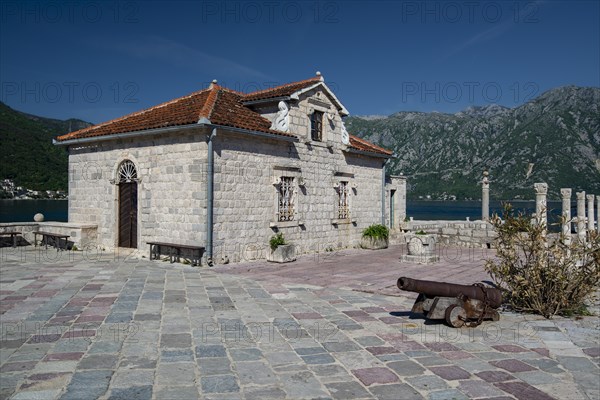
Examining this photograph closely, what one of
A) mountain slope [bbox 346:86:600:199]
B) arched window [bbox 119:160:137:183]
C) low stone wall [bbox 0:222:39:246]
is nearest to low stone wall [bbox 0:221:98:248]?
low stone wall [bbox 0:222:39:246]

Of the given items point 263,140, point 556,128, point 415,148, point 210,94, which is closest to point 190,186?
point 263,140

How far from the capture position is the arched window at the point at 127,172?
45.9 ft

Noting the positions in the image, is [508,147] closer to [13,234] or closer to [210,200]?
[210,200]

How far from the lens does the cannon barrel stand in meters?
6.47

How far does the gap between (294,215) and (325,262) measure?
84.2 inches

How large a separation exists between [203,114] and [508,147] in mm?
141567

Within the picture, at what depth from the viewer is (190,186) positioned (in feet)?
40.4

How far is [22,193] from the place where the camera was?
68.2 meters

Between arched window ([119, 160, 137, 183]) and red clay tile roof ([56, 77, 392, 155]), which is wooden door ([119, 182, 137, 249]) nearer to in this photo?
arched window ([119, 160, 137, 183])

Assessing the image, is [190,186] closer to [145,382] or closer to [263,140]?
[263,140]

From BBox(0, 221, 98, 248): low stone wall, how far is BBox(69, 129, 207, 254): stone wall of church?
27 cm

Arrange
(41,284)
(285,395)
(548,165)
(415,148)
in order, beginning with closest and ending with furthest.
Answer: (285,395) < (41,284) < (548,165) < (415,148)

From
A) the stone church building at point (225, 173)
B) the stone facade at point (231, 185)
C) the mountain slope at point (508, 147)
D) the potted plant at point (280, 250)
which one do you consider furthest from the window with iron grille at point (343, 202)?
the mountain slope at point (508, 147)

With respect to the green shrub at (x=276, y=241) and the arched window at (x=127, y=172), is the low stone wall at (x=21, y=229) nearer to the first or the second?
the arched window at (x=127, y=172)
